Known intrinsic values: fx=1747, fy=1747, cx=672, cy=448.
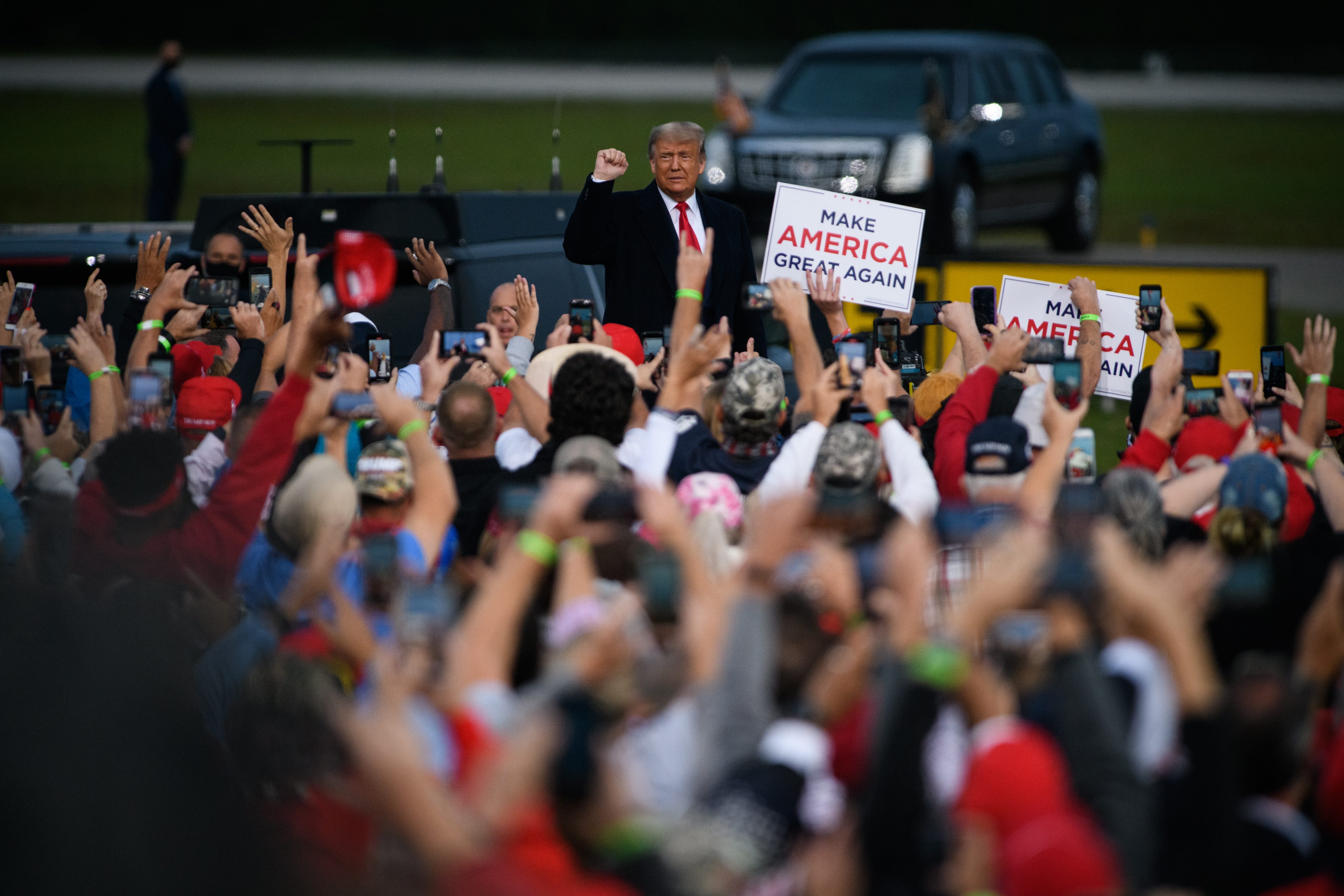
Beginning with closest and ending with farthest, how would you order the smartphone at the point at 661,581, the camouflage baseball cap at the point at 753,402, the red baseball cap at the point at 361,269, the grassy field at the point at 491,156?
1. the smartphone at the point at 661,581
2. the red baseball cap at the point at 361,269
3. the camouflage baseball cap at the point at 753,402
4. the grassy field at the point at 491,156

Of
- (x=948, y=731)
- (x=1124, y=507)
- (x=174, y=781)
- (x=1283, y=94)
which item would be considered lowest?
(x=174, y=781)

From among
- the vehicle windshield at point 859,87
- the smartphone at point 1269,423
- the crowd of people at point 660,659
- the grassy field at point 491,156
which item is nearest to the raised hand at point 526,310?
the crowd of people at point 660,659

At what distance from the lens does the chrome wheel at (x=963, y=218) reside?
15.0 metres

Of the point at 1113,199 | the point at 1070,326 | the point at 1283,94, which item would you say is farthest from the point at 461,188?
the point at 1283,94

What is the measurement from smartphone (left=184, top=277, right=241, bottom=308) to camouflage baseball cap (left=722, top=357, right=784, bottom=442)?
2.39 meters

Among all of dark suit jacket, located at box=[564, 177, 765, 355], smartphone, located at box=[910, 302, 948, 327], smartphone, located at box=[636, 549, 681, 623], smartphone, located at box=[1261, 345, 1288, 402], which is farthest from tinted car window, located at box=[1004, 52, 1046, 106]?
smartphone, located at box=[636, 549, 681, 623]

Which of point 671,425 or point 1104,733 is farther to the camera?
point 671,425

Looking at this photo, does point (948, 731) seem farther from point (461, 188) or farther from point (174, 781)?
point (461, 188)

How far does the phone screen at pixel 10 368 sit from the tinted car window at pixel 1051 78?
13112 mm

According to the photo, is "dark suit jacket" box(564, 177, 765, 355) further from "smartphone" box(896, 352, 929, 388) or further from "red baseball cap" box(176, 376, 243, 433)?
"red baseball cap" box(176, 376, 243, 433)

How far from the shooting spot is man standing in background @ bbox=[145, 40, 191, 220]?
1633 centimetres

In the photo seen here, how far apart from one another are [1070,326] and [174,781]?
14.6ft

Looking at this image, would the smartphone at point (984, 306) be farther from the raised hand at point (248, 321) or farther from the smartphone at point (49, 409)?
the smartphone at point (49, 409)

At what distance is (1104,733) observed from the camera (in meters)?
3.03
